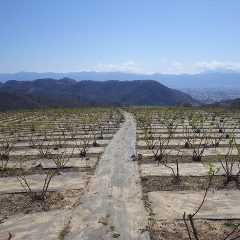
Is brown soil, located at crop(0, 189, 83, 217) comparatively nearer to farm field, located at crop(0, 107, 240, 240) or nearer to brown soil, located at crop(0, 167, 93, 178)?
farm field, located at crop(0, 107, 240, 240)

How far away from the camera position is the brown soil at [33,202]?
1214cm

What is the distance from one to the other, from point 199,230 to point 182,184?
4.26 meters

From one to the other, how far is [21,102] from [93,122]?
4051 inches

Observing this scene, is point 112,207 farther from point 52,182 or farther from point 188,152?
point 188,152

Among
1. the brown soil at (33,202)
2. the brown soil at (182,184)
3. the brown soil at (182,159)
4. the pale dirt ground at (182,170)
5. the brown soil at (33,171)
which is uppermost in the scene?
the brown soil at (182,159)

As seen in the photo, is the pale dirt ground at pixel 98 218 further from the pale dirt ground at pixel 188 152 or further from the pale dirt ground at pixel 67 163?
the pale dirt ground at pixel 188 152

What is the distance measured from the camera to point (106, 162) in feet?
61.1

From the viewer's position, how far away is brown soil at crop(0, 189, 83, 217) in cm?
1214

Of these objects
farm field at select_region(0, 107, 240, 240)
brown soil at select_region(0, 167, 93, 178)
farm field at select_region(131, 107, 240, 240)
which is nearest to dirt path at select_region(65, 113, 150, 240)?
farm field at select_region(0, 107, 240, 240)

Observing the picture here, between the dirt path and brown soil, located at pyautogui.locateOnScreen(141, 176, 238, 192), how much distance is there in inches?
17.6

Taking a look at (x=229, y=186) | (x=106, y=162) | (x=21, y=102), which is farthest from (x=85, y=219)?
(x=21, y=102)

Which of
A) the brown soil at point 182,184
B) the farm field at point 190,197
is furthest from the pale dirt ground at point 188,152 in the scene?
the brown soil at point 182,184

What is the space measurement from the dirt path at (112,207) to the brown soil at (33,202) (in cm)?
57

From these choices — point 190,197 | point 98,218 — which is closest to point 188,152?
point 190,197
